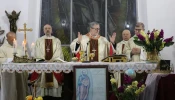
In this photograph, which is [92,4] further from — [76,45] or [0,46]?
[0,46]

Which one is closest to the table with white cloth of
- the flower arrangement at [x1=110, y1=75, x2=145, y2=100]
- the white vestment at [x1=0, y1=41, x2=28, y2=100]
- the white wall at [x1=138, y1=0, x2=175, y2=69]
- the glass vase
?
the glass vase

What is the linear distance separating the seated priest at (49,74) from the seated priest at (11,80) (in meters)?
0.34

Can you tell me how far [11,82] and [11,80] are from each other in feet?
0.14

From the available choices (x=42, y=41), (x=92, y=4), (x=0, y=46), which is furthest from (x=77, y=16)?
(x=0, y=46)

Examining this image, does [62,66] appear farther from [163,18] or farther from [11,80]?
[163,18]

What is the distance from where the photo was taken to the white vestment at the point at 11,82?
5306mm

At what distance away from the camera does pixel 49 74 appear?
6641 mm

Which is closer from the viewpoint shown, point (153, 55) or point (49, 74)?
point (153, 55)

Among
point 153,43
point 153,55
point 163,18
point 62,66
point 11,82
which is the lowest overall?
point 11,82

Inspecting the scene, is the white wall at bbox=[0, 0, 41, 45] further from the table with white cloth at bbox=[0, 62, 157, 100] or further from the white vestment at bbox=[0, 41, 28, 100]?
the table with white cloth at bbox=[0, 62, 157, 100]

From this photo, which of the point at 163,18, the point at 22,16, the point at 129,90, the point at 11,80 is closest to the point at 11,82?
the point at 11,80

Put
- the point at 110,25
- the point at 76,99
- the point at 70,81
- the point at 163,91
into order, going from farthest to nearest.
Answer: the point at 110,25
the point at 70,81
the point at 76,99
the point at 163,91

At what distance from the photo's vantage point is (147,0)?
8109 millimetres

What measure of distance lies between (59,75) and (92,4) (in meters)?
2.95
